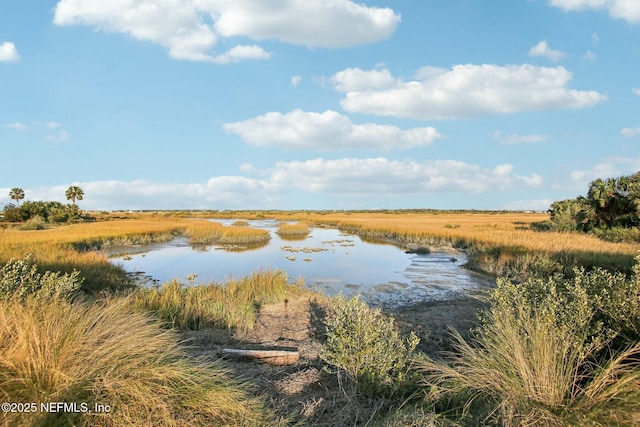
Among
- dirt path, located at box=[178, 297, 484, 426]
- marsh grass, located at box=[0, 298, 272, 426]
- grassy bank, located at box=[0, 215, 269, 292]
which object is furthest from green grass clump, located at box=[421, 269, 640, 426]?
grassy bank, located at box=[0, 215, 269, 292]

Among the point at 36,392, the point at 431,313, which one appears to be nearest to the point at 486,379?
the point at 36,392

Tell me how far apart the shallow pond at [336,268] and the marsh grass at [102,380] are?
8128 mm

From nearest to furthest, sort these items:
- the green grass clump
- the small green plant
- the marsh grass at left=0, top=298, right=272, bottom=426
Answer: the marsh grass at left=0, top=298, right=272, bottom=426 < the green grass clump < the small green plant

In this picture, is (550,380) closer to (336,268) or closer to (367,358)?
(367,358)

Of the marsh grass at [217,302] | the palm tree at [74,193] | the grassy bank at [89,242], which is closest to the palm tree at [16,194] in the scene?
the palm tree at [74,193]

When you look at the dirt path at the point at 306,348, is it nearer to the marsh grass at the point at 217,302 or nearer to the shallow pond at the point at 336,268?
the marsh grass at the point at 217,302

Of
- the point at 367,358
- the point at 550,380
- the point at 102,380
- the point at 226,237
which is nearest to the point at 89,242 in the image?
the point at 226,237

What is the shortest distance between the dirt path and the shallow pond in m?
2.61

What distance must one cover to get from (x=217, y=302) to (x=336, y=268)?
442 inches

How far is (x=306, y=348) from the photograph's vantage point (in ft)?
18.7

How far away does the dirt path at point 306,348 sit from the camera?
3.68 metres

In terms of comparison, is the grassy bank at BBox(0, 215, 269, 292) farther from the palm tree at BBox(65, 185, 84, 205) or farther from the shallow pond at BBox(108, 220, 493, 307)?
the palm tree at BBox(65, 185, 84, 205)

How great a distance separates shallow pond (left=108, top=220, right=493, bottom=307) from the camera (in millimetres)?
13375

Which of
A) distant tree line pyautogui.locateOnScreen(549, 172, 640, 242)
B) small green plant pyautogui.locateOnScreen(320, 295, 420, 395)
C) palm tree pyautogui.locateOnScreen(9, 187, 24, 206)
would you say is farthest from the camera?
palm tree pyautogui.locateOnScreen(9, 187, 24, 206)
